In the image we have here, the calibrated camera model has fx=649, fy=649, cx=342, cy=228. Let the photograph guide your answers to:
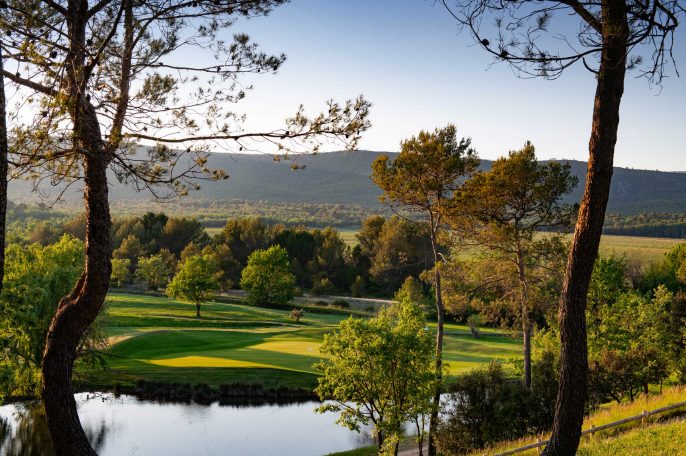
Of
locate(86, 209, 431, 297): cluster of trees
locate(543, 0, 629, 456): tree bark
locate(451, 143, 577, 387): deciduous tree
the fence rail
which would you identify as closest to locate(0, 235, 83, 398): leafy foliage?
locate(451, 143, 577, 387): deciduous tree

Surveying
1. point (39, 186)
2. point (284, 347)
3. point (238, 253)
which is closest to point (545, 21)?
point (39, 186)

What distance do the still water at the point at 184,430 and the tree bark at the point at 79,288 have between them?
57.5ft

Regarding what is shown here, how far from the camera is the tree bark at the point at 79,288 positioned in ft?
29.4

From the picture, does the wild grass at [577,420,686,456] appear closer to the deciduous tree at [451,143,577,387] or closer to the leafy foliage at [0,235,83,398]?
the deciduous tree at [451,143,577,387]

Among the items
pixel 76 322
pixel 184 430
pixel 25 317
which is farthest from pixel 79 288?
pixel 184 430

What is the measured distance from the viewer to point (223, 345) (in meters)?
44.8

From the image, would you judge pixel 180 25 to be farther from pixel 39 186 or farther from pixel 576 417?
pixel 576 417

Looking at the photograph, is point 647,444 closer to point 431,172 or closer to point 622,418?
point 622,418

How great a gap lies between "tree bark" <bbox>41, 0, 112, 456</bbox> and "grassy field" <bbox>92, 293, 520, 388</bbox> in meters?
23.7

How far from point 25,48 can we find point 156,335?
132 feet

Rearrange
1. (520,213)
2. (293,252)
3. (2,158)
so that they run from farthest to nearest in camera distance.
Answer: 1. (293,252)
2. (520,213)
3. (2,158)

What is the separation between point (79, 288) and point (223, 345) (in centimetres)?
3619

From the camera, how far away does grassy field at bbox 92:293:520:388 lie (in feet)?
119

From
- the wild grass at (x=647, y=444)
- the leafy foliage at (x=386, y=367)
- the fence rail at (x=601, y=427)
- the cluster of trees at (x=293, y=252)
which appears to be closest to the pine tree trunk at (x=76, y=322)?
the wild grass at (x=647, y=444)
